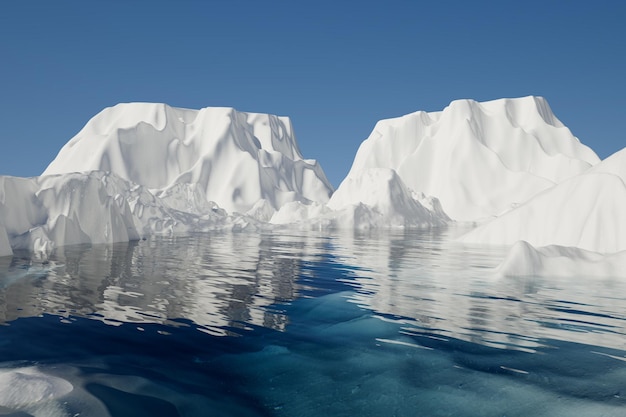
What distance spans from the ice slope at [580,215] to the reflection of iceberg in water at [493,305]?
1339 cm

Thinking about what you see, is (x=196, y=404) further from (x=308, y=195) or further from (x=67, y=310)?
(x=308, y=195)

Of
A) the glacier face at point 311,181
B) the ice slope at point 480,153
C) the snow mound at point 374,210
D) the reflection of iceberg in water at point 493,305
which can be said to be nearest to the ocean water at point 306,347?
the reflection of iceberg in water at point 493,305

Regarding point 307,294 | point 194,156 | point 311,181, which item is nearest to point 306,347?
point 307,294

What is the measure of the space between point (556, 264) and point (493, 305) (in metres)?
10.2

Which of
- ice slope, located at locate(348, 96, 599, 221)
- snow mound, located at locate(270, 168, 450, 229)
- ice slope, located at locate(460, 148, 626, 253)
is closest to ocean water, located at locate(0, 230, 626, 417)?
ice slope, located at locate(460, 148, 626, 253)

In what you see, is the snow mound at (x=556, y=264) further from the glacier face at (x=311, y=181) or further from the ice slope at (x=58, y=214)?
the ice slope at (x=58, y=214)

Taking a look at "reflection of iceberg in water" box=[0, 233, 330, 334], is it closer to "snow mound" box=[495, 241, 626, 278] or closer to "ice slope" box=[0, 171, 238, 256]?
"ice slope" box=[0, 171, 238, 256]

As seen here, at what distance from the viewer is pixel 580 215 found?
35.0m

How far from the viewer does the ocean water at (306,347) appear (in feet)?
24.5

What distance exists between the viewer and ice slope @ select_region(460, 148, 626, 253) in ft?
106

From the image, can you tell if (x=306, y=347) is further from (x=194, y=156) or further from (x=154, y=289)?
(x=194, y=156)

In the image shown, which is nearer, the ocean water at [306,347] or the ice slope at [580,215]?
the ocean water at [306,347]

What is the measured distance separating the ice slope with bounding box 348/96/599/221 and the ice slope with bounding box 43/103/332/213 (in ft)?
77.5

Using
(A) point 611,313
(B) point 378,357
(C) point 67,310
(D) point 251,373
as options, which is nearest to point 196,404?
(D) point 251,373
